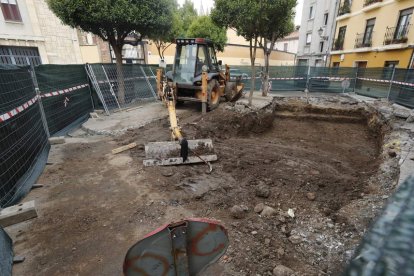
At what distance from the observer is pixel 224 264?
233cm

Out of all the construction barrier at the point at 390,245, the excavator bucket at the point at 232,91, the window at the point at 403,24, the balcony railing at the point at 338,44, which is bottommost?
the excavator bucket at the point at 232,91

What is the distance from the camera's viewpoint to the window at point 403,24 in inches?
559

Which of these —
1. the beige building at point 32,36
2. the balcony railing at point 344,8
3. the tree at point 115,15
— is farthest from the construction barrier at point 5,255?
the balcony railing at point 344,8

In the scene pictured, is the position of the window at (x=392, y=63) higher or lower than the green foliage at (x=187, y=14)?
lower

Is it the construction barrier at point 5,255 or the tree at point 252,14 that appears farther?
the tree at point 252,14

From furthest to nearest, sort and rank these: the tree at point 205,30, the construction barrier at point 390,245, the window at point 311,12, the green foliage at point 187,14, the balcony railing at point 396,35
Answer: the window at point 311,12 → the green foliage at point 187,14 → the tree at point 205,30 → the balcony railing at point 396,35 → the construction barrier at point 390,245

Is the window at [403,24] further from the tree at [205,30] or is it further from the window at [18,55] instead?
the window at [18,55]

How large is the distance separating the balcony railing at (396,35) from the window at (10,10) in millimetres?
21806

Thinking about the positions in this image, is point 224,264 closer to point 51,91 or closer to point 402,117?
point 51,91

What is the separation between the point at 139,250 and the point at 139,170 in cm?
324

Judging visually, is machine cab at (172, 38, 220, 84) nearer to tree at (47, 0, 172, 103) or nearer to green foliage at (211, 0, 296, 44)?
tree at (47, 0, 172, 103)

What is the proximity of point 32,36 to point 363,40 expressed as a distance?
22199mm

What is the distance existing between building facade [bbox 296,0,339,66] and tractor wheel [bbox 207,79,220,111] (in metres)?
16.8

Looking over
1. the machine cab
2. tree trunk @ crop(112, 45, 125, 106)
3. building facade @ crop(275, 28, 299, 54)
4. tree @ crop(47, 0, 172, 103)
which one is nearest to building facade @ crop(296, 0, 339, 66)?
building facade @ crop(275, 28, 299, 54)
